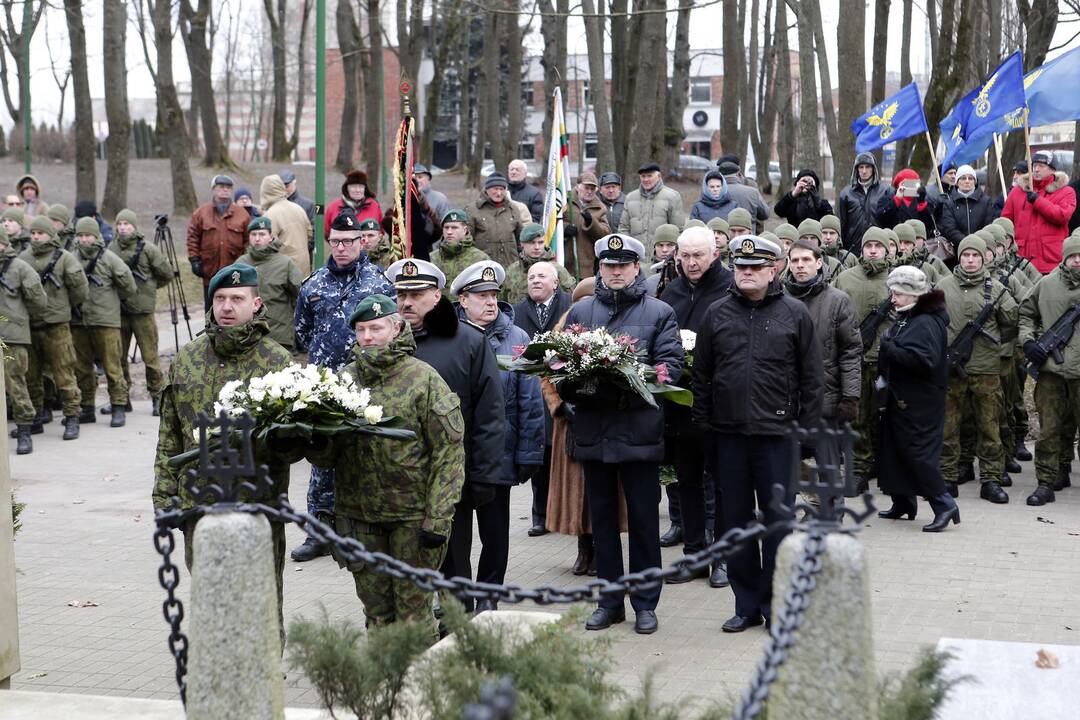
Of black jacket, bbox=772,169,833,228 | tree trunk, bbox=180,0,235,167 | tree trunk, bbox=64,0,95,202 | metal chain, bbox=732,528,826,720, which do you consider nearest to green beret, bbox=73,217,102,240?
black jacket, bbox=772,169,833,228

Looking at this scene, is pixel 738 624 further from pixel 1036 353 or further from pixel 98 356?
pixel 98 356

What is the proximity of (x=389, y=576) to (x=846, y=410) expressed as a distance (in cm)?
427

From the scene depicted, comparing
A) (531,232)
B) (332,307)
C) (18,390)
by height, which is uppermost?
→ (531,232)

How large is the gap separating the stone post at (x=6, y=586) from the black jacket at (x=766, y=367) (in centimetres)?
377

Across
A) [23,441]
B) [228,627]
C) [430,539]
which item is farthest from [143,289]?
[228,627]

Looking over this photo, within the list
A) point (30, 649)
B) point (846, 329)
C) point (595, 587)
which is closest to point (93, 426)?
point (30, 649)

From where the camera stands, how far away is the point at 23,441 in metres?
14.0

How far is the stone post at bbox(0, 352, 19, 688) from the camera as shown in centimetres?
625

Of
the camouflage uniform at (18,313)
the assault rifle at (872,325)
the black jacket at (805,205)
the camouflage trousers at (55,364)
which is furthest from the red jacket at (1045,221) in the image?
the camouflage uniform at (18,313)

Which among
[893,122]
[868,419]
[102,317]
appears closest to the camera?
[868,419]

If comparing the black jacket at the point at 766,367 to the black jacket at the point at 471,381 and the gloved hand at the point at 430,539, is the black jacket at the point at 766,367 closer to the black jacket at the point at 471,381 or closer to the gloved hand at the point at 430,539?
the black jacket at the point at 471,381

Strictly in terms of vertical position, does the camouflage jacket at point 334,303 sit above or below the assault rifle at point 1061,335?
above

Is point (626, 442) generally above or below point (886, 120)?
below

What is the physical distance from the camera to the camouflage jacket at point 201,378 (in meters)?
6.52
